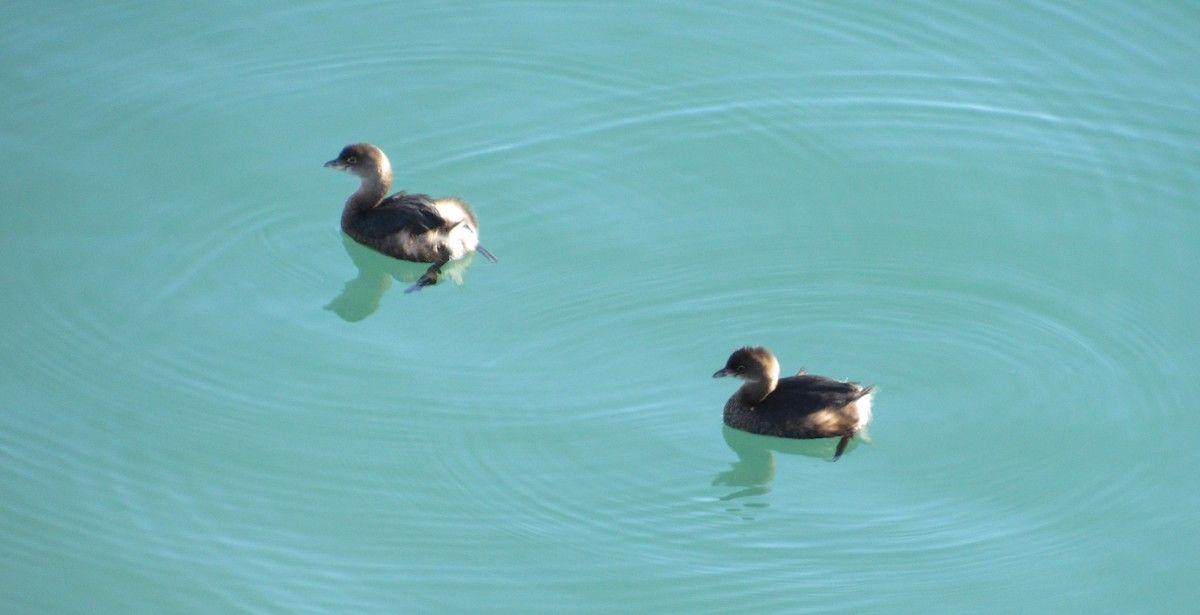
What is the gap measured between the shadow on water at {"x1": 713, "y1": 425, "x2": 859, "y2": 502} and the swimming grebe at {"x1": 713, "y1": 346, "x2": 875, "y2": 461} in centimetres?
5

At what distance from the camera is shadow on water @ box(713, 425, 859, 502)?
8.50m

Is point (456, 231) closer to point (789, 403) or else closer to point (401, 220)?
point (401, 220)

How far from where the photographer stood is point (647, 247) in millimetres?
10156

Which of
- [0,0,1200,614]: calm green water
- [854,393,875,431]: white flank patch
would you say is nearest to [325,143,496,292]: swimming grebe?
[0,0,1200,614]: calm green water

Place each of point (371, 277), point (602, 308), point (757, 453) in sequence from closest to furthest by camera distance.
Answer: point (757, 453) < point (602, 308) < point (371, 277)

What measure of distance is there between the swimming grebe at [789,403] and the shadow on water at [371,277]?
2147mm

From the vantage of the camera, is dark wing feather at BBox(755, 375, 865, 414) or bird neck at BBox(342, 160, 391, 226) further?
bird neck at BBox(342, 160, 391, 226)

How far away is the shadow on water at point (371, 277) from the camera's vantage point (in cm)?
984

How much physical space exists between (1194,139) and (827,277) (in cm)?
304

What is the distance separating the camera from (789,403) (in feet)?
28.5

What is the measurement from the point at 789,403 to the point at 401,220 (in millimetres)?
2827

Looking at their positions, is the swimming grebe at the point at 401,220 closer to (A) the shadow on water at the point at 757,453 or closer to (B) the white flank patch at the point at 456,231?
(B) the white flank patch at the point at 456,231

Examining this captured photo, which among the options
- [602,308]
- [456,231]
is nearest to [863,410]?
[602,308]

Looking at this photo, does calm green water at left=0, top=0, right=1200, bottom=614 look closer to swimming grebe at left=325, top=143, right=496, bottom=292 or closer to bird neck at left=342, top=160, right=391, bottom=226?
swimming grebe at left=325, top=143, right=496, bottom=292
